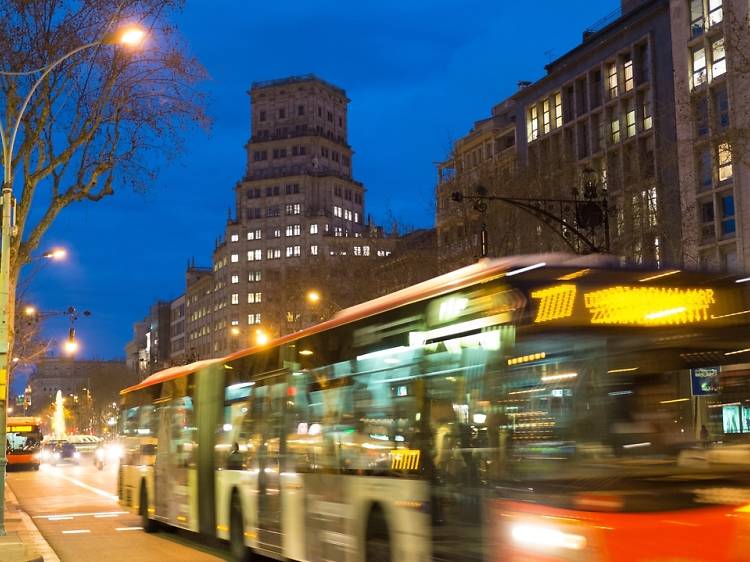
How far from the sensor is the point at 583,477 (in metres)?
6.84

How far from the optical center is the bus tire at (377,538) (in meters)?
9.58

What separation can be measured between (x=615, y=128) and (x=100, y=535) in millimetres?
46146

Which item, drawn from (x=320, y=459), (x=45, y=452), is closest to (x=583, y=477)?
(x=320, y=459)

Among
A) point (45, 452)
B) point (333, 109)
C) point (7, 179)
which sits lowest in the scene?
point (45, 452)

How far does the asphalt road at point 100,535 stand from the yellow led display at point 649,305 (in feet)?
31.2

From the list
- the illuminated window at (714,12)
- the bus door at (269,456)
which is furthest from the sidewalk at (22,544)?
the illuminated window at (714,12)

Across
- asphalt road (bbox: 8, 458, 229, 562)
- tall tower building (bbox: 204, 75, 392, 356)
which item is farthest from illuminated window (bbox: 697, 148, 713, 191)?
tall tower building (bbox: 204, 75, 392, 356)

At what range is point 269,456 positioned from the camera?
42.4 ft

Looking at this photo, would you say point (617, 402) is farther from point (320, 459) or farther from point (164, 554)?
point (164, 554)

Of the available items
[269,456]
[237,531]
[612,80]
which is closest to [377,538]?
[269,456]

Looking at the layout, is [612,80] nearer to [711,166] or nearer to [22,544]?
[711,166]

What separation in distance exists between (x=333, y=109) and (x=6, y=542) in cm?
15348

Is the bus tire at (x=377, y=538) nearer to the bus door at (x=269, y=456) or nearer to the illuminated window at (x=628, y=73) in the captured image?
the bus door at (x=269, y=456)

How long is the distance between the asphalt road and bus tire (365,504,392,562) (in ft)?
19.2
